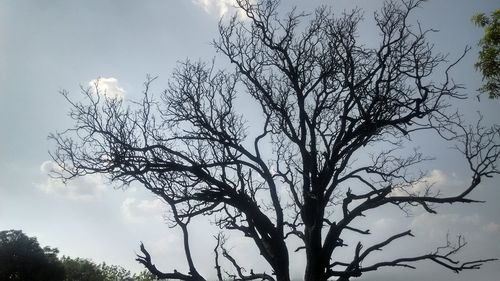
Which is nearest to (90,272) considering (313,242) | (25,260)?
(25,260)

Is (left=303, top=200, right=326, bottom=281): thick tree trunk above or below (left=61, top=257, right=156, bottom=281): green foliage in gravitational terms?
below

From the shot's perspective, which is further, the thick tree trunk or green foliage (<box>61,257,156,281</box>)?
green foliage (<box>61,257,156,281</box>)

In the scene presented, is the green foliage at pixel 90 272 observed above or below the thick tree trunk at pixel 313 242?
above

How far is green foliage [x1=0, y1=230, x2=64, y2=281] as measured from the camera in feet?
133

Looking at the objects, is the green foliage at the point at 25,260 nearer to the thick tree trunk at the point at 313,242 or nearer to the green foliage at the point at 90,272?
the green foliage at the point at 90,272

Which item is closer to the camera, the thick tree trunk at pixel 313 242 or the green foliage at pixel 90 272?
the thick tree trunk at pixel 313 242

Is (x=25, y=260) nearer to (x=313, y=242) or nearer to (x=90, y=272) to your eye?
(x=90, y=272)

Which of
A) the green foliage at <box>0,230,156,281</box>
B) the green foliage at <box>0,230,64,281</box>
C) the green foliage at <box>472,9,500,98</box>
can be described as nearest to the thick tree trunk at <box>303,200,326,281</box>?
the green foliage at <box>472,9,500,98</box>

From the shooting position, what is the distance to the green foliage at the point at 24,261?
1591 inches

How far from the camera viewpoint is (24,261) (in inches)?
1629

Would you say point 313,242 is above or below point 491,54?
below

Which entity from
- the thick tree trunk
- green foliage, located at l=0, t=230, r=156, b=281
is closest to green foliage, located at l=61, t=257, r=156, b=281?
green foliage, located at l=0, t=230, r=156, b=281

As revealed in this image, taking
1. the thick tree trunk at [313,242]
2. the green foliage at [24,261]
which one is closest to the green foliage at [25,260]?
the green foliage at [24,261]

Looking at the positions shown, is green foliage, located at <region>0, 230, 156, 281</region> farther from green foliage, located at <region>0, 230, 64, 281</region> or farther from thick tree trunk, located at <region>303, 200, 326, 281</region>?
thick tree trunk, located at <region>303, 200, 326, 281</region>
